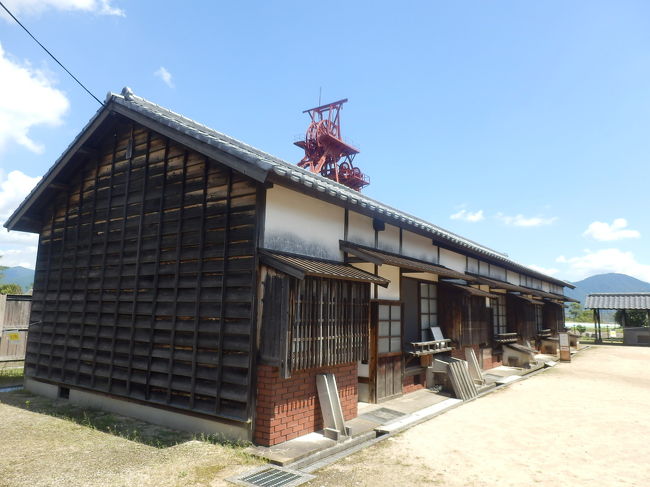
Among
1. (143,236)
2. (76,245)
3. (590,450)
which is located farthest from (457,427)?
(76,245)

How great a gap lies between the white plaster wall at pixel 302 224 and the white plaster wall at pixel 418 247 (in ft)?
10.1

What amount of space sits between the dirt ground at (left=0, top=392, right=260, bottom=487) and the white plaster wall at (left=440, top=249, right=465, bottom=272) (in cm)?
908

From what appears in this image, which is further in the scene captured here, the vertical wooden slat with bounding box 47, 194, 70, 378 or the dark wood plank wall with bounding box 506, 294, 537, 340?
the dark wood plank wall with bounding box 506, 294, 537, 340

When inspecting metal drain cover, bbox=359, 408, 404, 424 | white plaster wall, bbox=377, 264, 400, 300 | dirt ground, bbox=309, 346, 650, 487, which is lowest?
dirt ground, bbox=309, 346, 650, 487

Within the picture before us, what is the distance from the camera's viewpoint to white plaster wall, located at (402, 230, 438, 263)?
11.2m

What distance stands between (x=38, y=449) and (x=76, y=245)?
4967 millimetres

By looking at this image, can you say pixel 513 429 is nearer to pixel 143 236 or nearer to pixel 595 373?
pixel 143 236

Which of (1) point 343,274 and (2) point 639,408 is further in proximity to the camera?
(2) point 639,408

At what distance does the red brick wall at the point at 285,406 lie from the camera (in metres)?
6.33

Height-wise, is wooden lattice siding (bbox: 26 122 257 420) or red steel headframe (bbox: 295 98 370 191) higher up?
red steel headframe (bbox: 295 98 370 191)

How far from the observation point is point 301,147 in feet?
104

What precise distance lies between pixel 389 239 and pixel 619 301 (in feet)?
106

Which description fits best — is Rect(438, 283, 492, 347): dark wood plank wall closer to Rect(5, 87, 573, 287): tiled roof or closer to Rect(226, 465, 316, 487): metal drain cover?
Rect(5, 87, 573, 287): tiled roof

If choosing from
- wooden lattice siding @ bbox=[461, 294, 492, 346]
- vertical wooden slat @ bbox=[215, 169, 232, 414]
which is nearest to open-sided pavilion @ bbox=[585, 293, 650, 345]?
wooden lattice siding @ bbox=[461, 294, 492, 346]
